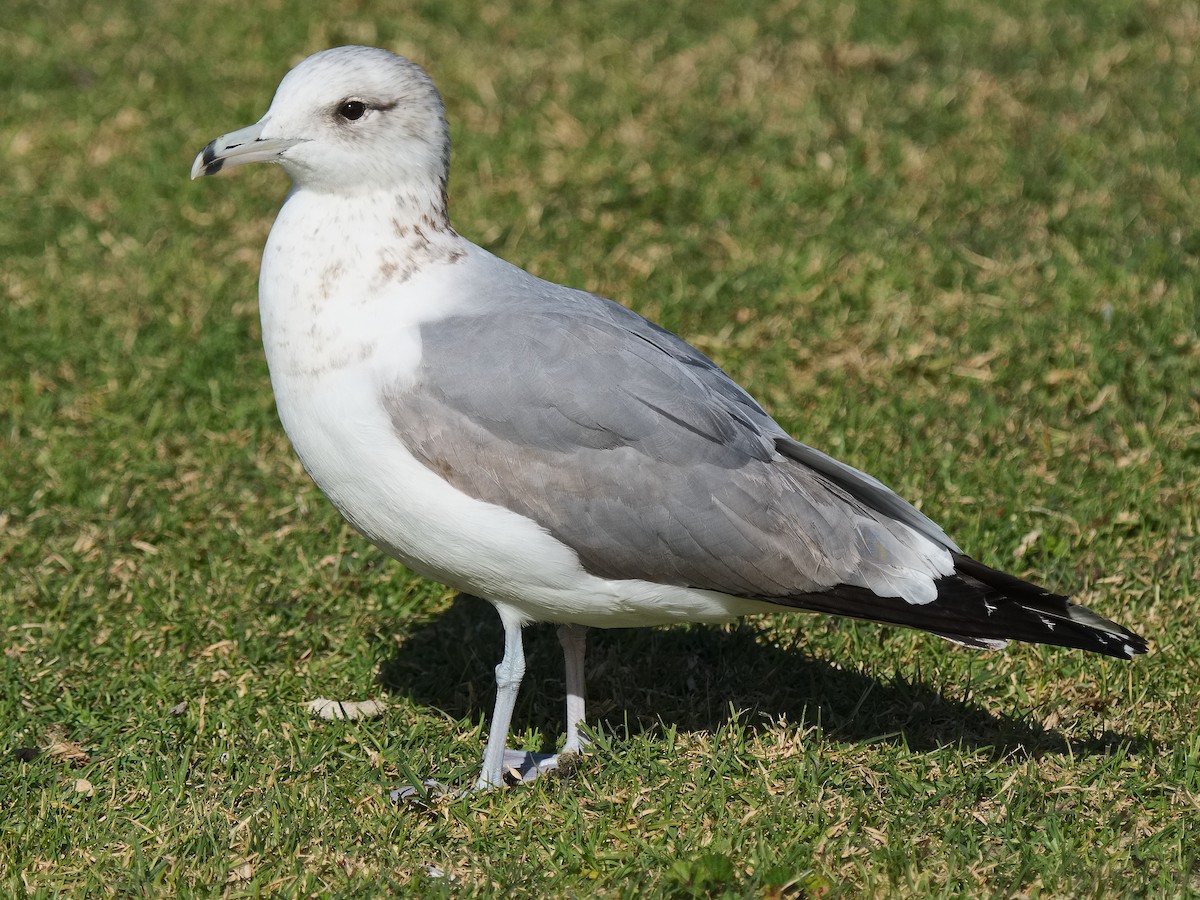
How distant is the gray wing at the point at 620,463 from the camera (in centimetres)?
370

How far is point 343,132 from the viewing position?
12.7ft

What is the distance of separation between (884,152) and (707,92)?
111 cm

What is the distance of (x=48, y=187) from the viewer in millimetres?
7328

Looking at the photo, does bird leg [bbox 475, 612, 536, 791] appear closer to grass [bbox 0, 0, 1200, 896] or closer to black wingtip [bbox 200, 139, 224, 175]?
grass [bbox 0, 0, 1200, 896]

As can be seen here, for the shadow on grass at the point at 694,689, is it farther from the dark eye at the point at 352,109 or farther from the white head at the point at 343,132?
the dark eye at the point at 352,109

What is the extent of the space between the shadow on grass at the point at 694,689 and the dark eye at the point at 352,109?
69.1 inches

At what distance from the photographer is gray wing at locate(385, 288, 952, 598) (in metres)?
3.70

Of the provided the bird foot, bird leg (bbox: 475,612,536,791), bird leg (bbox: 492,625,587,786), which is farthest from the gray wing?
the bird foot

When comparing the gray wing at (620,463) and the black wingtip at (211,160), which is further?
the black wingtip at (211,160)

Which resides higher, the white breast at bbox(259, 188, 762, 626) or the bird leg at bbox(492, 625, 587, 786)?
the white breast at bbox(259, 188, 762, 626)

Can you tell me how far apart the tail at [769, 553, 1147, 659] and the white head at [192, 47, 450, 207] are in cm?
156

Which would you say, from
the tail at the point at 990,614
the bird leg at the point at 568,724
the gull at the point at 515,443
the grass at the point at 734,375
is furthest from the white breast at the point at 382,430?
the grass at the point at 734,375

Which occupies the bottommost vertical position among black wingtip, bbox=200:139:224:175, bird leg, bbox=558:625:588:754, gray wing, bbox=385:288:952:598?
bird leg, bbox=558:625:588:754

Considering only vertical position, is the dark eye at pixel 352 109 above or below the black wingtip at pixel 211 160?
above
